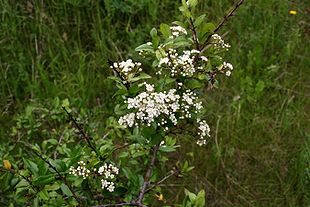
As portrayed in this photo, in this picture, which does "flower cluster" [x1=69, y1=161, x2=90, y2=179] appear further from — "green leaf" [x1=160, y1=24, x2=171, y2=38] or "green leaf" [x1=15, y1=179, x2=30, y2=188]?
"green leaf" [x1=160, y1=24, x2=171, y2=38]

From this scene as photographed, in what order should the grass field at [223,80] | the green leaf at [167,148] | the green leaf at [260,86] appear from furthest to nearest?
the green leaf at [260,86], the grass field at [223,80], the green leaf at [167,148]

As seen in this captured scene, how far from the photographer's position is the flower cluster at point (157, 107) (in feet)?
4.12

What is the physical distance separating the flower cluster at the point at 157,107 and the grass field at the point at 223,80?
101 centimetres

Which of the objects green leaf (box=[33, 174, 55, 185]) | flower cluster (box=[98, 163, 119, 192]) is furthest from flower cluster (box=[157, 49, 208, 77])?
green leaf (box=[33, 174, 55, 185])

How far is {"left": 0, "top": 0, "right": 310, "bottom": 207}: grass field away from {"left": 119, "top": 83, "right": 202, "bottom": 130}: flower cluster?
1.01 metres

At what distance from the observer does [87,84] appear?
8.86 feet

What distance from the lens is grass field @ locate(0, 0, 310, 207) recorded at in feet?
7.73

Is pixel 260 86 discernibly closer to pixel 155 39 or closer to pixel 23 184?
pixel 155 39

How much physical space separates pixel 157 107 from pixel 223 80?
5.00 ft

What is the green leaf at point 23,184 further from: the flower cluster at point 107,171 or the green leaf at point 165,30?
the green leaf at point 165,30

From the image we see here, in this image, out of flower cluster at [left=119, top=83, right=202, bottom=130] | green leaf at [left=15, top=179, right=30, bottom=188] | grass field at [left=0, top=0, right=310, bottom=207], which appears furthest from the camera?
grass field at [left=0, top=0, right=310, bottom=207]

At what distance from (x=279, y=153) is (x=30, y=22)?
1.64 m

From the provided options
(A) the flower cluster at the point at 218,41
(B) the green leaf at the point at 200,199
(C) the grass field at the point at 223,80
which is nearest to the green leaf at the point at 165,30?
(A) the flower cluster at the point at 218,41

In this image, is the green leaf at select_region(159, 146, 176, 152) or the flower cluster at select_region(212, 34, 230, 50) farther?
the green leaf at select_region(159, 146, 176, 152)
